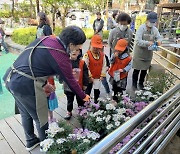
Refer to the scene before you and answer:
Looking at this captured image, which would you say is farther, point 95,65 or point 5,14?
point 5,14

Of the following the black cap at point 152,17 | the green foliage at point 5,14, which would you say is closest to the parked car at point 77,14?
the green foliage at point 5,14

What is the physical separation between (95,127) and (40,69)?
83cm

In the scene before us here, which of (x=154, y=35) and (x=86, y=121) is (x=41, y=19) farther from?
(x=86, y=121)

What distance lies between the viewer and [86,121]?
220cm

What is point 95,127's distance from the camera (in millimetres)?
2096

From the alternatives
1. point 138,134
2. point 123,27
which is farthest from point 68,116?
point 138,134

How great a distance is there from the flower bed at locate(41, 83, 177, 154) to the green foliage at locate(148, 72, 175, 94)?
0.40 feet

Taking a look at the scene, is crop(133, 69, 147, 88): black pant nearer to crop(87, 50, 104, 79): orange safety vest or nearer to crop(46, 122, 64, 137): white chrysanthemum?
crop(87, 50, 104, 79): orange safety vest

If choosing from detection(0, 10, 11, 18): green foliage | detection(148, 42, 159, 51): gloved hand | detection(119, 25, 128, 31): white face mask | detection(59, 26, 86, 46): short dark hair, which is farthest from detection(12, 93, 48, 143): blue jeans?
detection(0, 10, 11, 18): green foliage

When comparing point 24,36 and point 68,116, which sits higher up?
point 24,36

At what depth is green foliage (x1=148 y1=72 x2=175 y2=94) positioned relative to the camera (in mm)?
2821

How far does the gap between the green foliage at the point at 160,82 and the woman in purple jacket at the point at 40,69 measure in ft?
4.38

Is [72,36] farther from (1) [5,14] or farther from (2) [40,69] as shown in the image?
(1) [5,14]

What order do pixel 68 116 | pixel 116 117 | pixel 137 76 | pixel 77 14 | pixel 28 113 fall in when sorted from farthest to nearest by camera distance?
1. pixel 77 14
2. pixel 137 76
3. pixel 68 116
4. pixel 116 117
5. pixel 28 113
